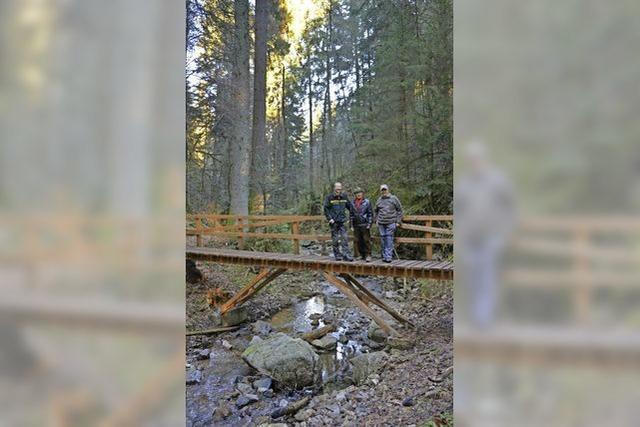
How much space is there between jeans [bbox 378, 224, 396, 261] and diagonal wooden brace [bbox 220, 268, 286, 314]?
1.92 m

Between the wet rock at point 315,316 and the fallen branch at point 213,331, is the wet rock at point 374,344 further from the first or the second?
the fallen branch at point 213,331

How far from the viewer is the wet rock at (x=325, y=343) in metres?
6.40

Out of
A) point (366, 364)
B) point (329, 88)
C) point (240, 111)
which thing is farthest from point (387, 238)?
point (329, 88)

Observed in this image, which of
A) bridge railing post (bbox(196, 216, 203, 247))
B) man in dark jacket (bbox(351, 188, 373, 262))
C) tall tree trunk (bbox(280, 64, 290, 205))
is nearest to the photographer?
man in dark jacket (bbox(351, 188, 373, 262))

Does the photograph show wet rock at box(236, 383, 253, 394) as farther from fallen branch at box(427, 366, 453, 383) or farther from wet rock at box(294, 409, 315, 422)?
fallen branch at box(427, 366, 453, 383)

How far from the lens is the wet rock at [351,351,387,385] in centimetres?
541

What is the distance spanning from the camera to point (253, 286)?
7539mm
